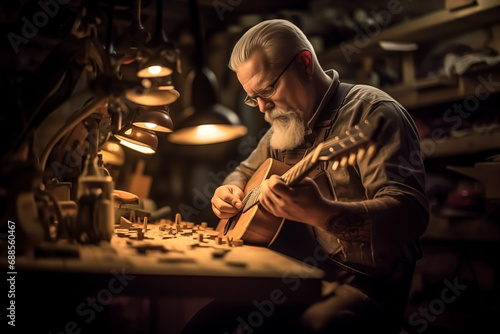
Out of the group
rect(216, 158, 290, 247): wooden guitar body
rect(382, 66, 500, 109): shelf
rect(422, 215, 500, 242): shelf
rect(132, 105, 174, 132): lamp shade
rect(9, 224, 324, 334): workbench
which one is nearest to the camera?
rect(9, 224, 324, 334): workbench

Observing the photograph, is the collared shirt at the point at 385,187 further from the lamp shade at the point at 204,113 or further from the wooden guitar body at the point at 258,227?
the lamp shade at the point at 204,113

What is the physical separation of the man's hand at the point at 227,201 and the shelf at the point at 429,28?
6.93 ft

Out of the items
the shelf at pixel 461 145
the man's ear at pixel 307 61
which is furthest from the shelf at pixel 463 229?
the man's ear at pixel 307 61

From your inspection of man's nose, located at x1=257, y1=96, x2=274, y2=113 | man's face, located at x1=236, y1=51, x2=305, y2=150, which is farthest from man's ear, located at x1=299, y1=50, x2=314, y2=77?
man's nose, located at x1=257, y1=96, x2=274, y2=113

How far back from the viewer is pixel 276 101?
7.76 feet

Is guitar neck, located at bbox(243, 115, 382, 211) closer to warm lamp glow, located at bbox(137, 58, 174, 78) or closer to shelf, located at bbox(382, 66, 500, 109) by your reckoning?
warm lamp glow, located at bbox(137, 58, 174, 78)

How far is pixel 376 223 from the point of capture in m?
1.93

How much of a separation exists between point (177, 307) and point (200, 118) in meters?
1.60

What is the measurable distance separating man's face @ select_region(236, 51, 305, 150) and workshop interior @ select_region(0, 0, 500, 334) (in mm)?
324

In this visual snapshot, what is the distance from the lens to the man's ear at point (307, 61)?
2322 mm

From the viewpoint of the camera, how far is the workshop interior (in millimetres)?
1873

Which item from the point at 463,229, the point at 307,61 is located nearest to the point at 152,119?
the point at 307,61

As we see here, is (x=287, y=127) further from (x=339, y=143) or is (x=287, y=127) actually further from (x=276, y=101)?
(x=339, y=143)

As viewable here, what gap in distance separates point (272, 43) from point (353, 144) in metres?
0.73
